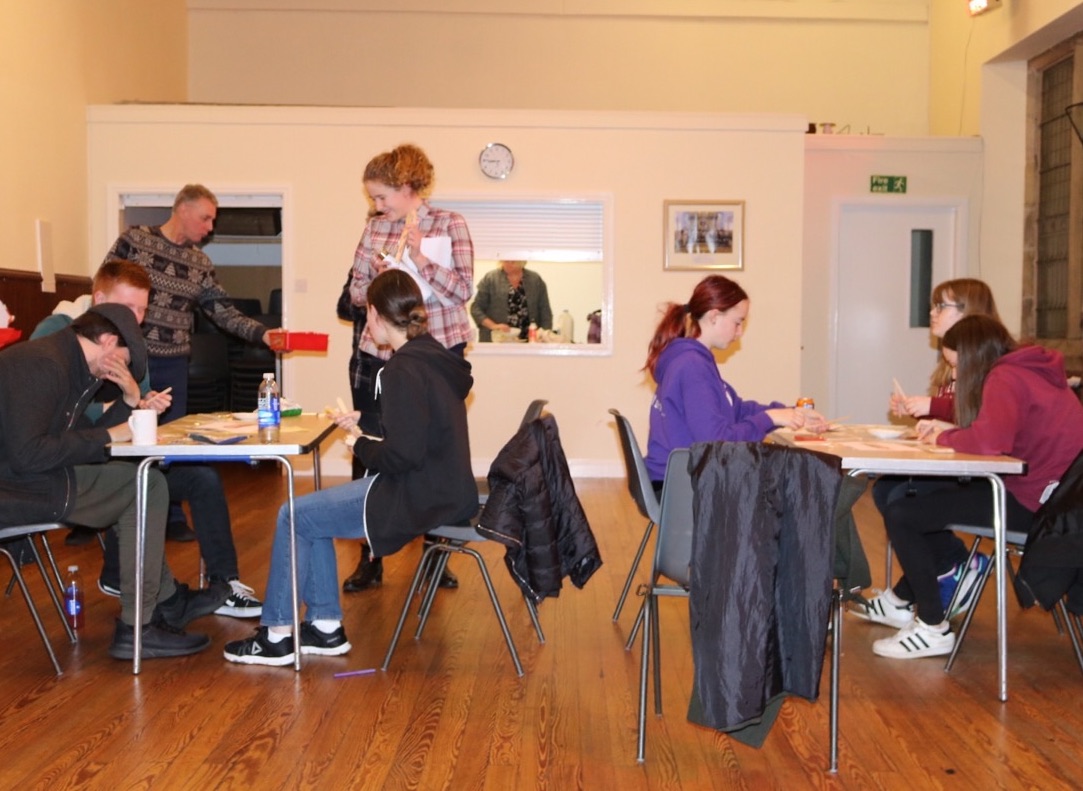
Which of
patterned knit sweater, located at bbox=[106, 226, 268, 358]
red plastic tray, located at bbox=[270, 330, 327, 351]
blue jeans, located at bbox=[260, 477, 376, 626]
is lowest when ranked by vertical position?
blue jeans, located at bbox=[260, 477, 376, 626]

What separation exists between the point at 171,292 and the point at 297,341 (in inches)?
34.8

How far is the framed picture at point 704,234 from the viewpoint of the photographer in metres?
7.93

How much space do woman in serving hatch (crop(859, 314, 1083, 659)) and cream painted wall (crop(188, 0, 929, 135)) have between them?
20.6ft

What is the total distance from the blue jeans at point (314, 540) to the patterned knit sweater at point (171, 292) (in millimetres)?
1562

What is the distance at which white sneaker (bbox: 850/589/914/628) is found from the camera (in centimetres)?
415

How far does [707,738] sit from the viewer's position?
3.05 metres

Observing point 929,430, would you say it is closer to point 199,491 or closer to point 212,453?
point 212,453

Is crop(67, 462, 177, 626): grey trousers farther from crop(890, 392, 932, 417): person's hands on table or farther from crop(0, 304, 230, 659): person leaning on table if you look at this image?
crop(890, 392, 932, 417): person's hands on table

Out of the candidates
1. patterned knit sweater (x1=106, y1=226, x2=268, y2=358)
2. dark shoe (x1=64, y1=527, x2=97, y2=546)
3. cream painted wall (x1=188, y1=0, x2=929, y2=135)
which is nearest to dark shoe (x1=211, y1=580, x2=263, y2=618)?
patterned knit sweater (x1=106, y1=226, x2=268, y2=358)

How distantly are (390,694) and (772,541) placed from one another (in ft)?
4.40

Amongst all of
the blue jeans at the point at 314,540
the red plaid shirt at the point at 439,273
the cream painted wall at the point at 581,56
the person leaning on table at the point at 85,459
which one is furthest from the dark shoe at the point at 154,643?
the cream painted wall at the point at 581,56

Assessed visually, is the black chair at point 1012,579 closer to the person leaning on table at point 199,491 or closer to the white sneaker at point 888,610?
the white sneaker at point 888,610

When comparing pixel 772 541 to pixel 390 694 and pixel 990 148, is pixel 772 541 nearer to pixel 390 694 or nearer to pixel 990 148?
pixel 390 694

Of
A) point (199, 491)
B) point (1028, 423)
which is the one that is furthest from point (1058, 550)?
point (199, 491)
